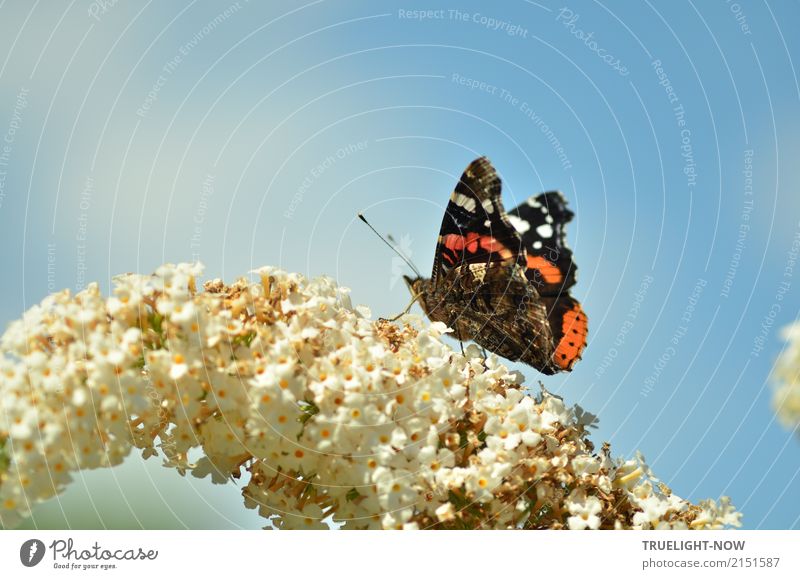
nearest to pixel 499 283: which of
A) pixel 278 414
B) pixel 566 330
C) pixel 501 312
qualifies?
pixel 501 312

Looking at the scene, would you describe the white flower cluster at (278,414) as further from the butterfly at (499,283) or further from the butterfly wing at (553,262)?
the butterfly wing at (553,262)

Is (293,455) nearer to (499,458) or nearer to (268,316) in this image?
(268,316)

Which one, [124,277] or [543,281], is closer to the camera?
[124,277]

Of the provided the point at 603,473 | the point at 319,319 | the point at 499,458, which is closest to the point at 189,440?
the point at 319,319

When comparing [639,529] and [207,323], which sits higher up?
[207,323]
